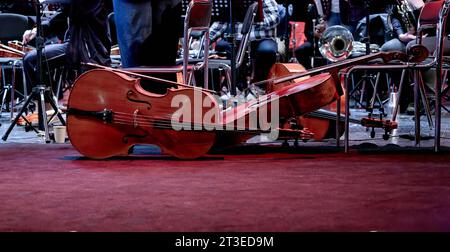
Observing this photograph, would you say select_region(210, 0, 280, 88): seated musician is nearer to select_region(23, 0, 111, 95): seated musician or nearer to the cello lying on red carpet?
select_region(23, 0, 111, 95): seated musician

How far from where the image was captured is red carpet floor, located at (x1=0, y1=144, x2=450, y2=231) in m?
2.33

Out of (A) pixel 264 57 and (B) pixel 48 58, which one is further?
(A) pixel 264 57

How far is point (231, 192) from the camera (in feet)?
9.41

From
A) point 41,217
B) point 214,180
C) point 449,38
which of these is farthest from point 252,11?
point 41,217

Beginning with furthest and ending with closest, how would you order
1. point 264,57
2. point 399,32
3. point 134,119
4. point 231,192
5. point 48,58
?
point 264,57, point 399,32, point 48,58, point 134,119, point 231,192

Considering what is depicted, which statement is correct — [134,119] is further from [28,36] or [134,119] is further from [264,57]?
[264,57]

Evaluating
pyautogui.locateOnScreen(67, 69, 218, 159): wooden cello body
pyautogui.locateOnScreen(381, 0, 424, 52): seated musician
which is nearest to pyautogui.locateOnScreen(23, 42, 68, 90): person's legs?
pyautogui.locateOnScreen(67, 69, 218, 159): wooden cello body

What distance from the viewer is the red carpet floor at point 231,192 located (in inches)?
91.6

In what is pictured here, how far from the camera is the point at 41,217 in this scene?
2436 millimetres

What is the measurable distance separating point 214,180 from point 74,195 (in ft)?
2.06
